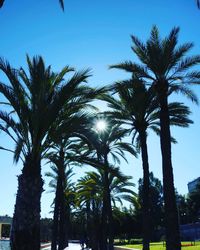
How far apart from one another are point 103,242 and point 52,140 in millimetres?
22180

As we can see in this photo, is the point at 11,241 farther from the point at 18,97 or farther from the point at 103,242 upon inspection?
the point at 103,242

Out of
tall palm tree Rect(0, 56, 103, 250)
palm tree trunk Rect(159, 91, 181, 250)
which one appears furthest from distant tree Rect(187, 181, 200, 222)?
tall palm tree Rect(0, 56, 103, 250)

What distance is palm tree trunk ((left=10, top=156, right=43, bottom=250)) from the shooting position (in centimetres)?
1148

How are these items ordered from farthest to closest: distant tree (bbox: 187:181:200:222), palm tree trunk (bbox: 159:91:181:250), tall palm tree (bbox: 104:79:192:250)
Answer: distant tree (bbox: 187:181:200:222) < tall palm tree (bbox: 104:79:192:250) < palm tree trunk (bbox: 159:91:181:250)

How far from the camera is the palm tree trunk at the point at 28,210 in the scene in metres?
11.5

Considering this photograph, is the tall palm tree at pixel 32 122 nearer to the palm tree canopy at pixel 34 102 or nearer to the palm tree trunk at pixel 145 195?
the palm tree canopy at pixel 34 102

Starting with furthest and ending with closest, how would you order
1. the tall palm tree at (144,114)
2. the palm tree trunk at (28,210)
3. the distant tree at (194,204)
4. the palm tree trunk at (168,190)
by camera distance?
1. the distant tree at (194,204)
2. the tall palm tree at (144,114)
3. the palm tree trunk at (168,190)
4. the palm tree trunk at (28,210)

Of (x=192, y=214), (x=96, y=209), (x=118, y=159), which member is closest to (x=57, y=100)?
(x=118, y=159)

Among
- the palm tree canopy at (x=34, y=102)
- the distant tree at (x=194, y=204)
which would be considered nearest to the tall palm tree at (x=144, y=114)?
the palm tree canopy at (x=34, y=102)

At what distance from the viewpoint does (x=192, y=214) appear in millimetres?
80375

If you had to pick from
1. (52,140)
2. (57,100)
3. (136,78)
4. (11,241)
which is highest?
(136,78)

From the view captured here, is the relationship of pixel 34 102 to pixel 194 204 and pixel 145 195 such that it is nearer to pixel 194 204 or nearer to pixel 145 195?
pixel 145 195

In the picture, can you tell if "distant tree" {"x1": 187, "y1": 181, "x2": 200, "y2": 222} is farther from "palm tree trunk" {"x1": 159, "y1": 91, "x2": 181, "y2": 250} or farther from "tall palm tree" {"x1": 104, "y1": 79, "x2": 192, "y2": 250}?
"palm tree trunk" {"x1": 159, "y1": 91, "x2": 181, "y2": 250}

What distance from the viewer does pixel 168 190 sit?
1430 centimetres
